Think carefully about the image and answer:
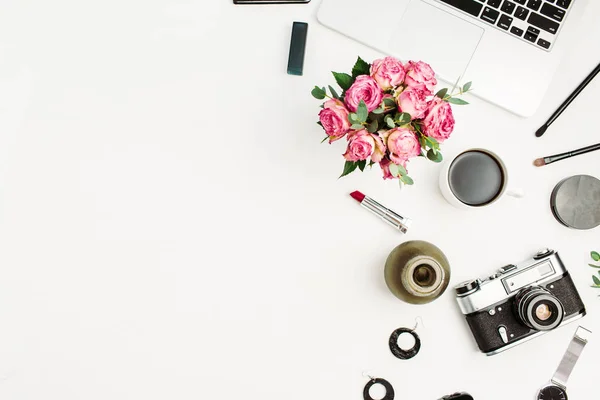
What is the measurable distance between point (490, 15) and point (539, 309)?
1.43 feet

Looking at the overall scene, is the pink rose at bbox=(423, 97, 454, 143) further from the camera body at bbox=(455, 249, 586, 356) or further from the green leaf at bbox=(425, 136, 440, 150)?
the camera body at bbox=(455, 249, 586, 356)

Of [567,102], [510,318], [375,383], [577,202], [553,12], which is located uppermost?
[553,12]

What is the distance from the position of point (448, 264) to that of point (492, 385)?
20 centimetres

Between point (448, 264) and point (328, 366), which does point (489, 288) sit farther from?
point (328, 366)

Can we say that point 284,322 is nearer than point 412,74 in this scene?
No

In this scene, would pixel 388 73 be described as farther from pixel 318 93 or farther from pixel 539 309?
pixel 539 309

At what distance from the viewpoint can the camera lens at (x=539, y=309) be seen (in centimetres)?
66

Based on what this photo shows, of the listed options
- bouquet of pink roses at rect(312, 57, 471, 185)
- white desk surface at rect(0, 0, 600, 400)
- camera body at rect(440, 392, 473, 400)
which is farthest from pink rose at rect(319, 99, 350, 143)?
camera body at rect(440, 392, 473, 400)

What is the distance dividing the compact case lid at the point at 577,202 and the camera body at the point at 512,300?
0.23ft

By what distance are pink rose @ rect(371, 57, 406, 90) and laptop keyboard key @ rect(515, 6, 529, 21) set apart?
29 cm

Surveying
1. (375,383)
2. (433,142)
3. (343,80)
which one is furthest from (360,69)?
(375,383)

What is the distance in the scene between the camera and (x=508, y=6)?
2.31ft

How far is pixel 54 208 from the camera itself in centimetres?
71

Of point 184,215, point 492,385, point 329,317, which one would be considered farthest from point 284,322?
point 492,385
